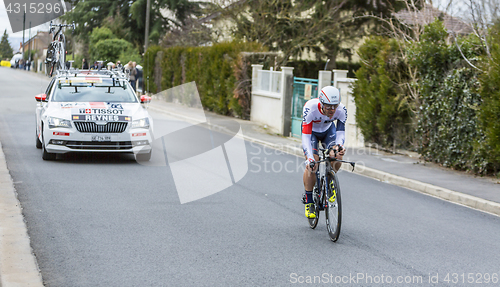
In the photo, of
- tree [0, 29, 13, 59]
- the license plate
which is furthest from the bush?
tree [0, 29, 13, 59]

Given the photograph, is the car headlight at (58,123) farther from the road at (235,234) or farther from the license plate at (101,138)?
the road at (235,234)

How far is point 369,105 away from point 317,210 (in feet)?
28.0

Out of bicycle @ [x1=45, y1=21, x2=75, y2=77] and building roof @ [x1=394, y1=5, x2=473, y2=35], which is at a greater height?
building roof @ [x1=394, y1=5, x2=473, y2=35]

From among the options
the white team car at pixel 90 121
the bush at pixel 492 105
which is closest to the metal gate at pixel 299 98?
the white team car at pixel 90 121

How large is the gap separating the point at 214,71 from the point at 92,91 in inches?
516

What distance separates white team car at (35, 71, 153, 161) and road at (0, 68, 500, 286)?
50cm

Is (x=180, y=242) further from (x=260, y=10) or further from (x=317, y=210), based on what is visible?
(x=260, y=10)

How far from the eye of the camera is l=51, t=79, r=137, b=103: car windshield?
1206 cm

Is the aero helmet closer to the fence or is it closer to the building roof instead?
the building roof

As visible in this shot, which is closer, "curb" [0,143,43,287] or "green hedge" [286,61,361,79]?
"curb" [0,143,43,287]

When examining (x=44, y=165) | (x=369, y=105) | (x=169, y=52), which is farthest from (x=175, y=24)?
(x=44, y=165)

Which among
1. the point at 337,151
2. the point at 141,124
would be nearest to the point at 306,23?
the point at 141,124

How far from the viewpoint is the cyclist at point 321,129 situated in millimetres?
6484

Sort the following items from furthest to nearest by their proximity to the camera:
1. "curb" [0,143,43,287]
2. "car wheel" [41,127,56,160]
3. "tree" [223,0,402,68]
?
"tree" [223,0,402,68] < "car wheel" [41,127,56,160] < "curb" [0,143,43,287]
